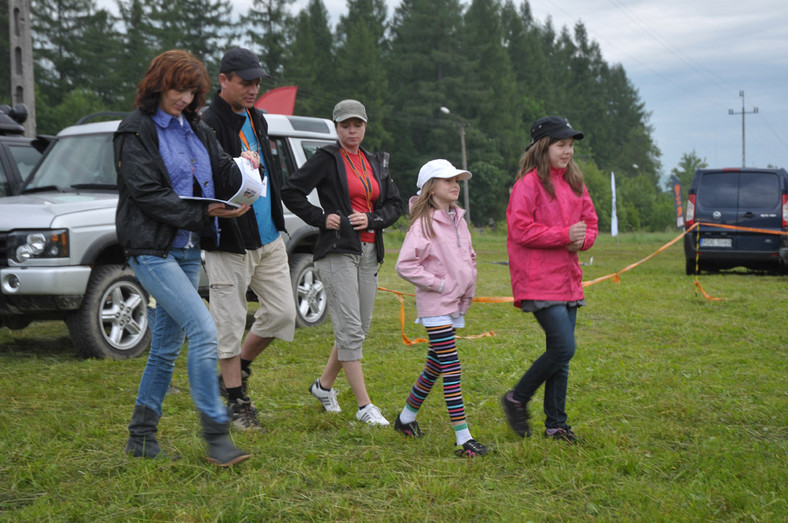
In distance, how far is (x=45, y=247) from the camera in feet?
22.6

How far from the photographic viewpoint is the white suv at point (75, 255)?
6.84m

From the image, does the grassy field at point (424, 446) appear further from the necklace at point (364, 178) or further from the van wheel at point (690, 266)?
the van wheel at point (690, 266)

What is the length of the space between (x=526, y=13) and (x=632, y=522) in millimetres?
94070

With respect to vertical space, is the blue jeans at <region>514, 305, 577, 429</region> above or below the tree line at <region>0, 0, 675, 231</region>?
below

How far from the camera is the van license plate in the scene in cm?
1602

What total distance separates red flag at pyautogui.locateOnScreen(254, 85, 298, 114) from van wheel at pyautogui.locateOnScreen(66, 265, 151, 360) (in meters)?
5.32

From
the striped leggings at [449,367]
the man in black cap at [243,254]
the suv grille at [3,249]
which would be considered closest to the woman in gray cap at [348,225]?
the man in black cap at [243,254]

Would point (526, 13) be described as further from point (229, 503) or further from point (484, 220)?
point (229, 503)

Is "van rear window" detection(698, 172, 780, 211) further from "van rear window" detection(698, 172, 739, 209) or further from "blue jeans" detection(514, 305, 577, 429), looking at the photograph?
"blue jeans" detection(514, 305, 577, 429)

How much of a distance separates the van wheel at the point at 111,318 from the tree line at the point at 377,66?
40.0 m

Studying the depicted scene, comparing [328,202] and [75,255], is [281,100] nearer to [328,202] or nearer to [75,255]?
[75,255]

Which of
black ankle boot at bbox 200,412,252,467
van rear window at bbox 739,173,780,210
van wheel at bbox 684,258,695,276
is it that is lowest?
van wheel at bbox 684,258,695,276

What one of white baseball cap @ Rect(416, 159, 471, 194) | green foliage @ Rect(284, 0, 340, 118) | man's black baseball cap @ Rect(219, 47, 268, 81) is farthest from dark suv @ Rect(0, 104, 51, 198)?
green foliage @ Rect(284, 0, 340, 118)

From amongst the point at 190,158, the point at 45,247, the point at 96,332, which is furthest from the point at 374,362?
the point at 190,158
